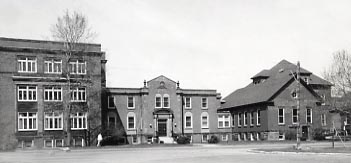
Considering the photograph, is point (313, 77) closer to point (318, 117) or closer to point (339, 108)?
point (318, 117)

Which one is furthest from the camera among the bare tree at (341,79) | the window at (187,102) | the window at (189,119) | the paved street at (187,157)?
the window at (187,102)

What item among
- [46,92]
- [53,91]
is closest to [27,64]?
[46,92]

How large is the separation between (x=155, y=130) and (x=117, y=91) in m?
7.21

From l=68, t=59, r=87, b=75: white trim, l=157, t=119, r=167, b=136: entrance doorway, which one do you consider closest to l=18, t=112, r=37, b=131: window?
l=68, t=59, r=87, b=75: white trim

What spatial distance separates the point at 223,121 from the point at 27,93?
3059 cm

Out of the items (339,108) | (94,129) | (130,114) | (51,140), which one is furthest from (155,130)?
(339,108)

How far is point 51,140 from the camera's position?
56781 millimetres

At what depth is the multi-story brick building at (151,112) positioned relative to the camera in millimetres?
66000

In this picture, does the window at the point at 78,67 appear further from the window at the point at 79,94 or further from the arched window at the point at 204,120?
the arched window at the point at 204,120

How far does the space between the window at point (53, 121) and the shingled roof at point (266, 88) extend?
25845 millimetres

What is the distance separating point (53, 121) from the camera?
57.0 m

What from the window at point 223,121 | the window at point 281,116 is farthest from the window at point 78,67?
the window at point 281,116

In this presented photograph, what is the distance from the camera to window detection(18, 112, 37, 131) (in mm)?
55031

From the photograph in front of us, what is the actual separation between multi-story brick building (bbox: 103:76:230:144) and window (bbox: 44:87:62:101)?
9.64m
